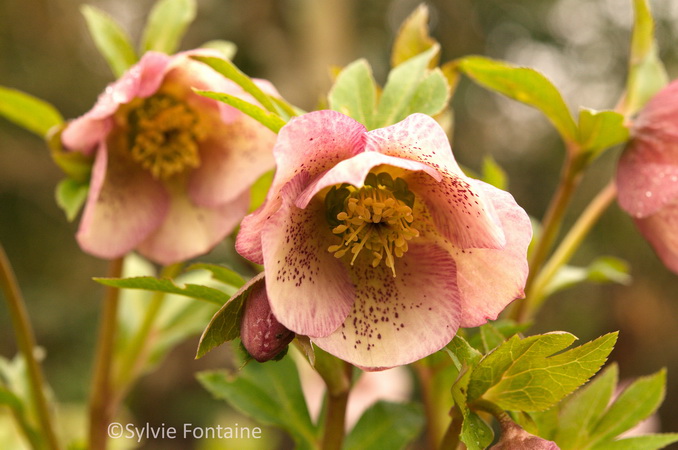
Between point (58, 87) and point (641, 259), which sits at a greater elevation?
point (58, 87)

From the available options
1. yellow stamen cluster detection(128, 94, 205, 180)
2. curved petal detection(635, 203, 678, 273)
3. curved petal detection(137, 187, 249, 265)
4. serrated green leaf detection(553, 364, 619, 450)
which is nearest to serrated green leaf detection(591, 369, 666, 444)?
serrated green leaf detection(553, 364, 619, 450)

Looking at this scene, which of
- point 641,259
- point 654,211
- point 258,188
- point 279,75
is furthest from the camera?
point 641,259

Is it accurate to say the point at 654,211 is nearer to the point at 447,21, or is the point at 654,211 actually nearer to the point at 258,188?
the point at 258,188

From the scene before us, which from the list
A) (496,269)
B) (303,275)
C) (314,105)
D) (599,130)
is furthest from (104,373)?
(314,105)

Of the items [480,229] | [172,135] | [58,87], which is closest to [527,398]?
[480,229]

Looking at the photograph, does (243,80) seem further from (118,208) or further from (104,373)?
(104,373)

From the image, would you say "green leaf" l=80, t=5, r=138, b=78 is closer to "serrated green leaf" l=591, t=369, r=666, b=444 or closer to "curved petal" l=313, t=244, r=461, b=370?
"curved petal" l=313, t=244, r=461, b=370
